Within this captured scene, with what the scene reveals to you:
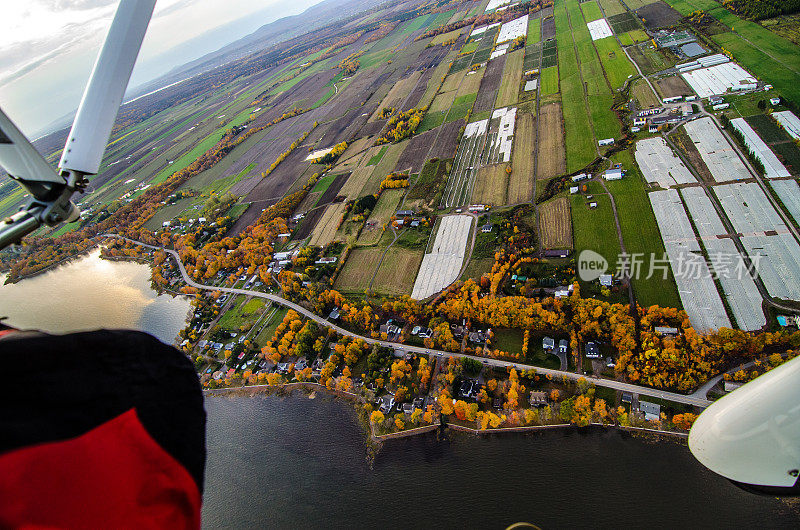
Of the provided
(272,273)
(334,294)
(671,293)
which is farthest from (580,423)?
(272,273)

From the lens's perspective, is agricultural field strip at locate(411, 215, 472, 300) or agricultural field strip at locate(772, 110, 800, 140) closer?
agricultural field strip at locate(411, 215, 472, 300)

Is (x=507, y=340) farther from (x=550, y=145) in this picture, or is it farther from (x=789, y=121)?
(x=789, y=121)

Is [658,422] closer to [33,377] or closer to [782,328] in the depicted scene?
[782,328]

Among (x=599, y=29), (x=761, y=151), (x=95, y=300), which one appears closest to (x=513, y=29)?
(x=599, y=29)

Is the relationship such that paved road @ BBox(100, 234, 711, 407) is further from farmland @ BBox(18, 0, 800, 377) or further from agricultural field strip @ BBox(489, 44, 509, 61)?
agricultural field strip @ BBox(489, 44, 509, 61)

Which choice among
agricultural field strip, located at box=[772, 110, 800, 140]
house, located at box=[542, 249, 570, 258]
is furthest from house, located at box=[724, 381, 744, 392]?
agricultural field strip, located at box=[772, 110, 800, 140]

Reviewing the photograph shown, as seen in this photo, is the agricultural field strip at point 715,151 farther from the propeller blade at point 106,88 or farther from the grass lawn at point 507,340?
the propeller blade at point 106,88
